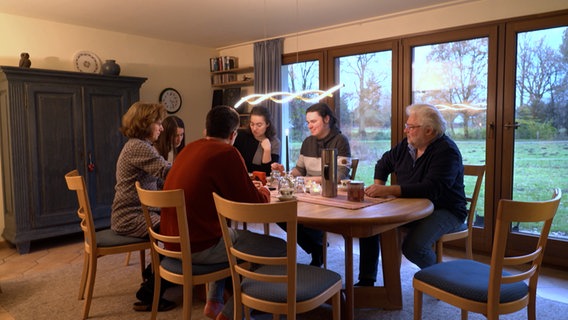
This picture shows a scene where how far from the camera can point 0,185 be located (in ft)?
13.5

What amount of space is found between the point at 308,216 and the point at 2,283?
263 cm

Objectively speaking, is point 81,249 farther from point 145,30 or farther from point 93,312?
point 145,30

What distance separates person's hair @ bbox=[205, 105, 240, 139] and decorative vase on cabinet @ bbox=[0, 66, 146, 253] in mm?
2566

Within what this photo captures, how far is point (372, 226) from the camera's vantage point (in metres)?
1.92

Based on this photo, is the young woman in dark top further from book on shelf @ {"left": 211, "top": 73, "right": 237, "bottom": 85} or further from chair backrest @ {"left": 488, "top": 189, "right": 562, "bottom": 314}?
chair backrest @ {"left": 488, "top": 189, "right": 562, "bottom": 314}

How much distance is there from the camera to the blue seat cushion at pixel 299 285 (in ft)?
5.43

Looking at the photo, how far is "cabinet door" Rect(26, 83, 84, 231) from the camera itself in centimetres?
385

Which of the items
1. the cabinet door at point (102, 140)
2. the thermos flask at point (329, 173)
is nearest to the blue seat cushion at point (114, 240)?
the thermos flask at point (329, 173)

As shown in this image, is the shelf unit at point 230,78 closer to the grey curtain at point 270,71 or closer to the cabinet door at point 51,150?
the grey curtain at point 270,71

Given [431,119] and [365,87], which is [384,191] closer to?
[431,119]

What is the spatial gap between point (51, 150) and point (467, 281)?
3.80 m

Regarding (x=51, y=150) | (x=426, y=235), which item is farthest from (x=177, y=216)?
(x=51, y=150)

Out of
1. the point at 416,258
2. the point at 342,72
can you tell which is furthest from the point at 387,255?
the point at 342,72

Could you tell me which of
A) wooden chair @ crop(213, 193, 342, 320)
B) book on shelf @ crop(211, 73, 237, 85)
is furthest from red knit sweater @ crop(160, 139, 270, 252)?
book on shelf @ crop(211, 73, 237, 85)
